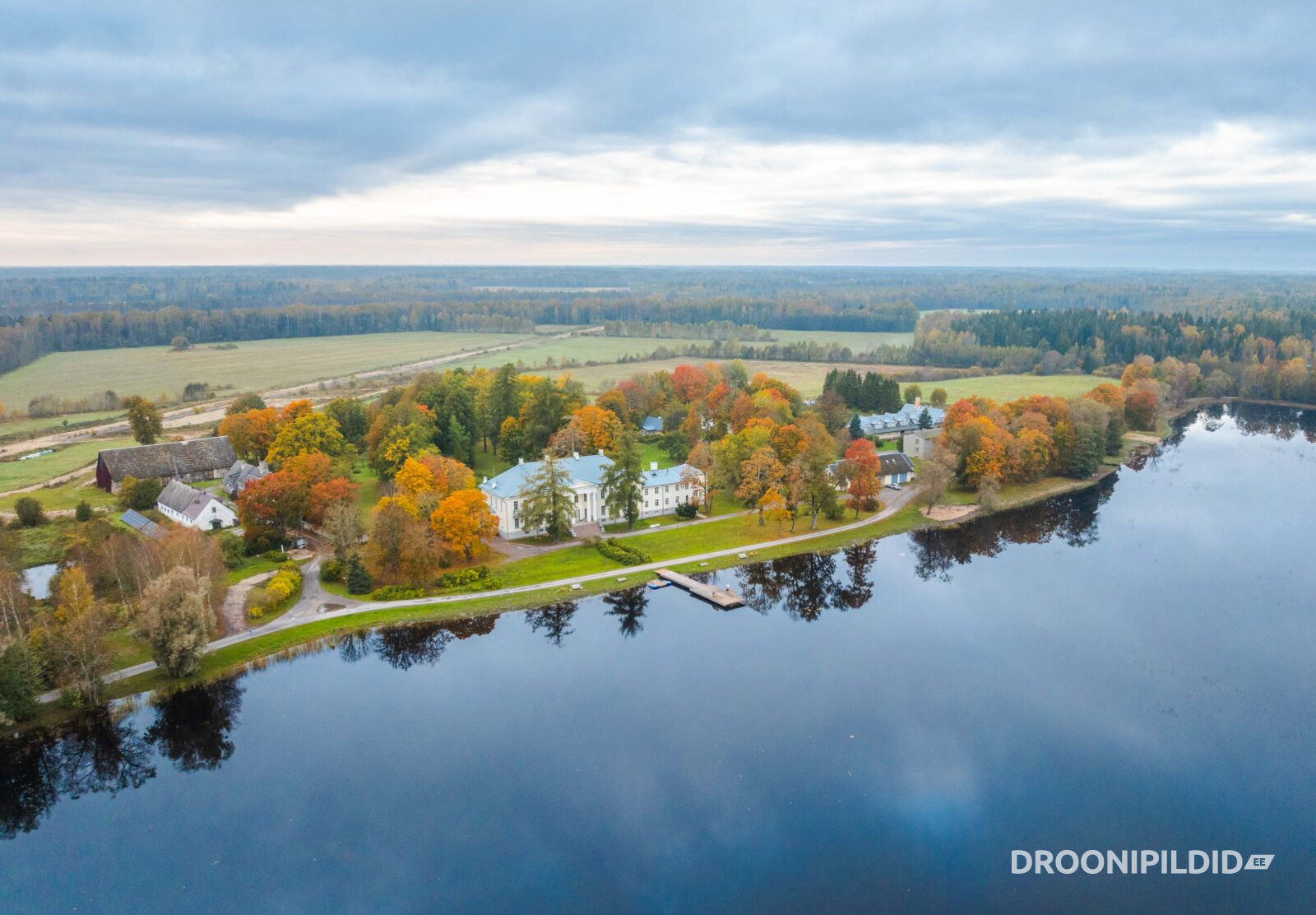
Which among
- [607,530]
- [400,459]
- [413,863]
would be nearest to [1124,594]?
[607,530]

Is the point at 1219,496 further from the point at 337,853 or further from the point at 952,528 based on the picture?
the point at 337,853

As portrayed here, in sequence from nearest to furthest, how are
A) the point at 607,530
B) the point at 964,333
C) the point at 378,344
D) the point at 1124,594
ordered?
the point at 1124,594 < the point at 607,530 < the point at 964,333 < the point at 378,344

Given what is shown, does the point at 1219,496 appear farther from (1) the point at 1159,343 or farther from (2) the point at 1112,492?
(1) the point at 1159,343

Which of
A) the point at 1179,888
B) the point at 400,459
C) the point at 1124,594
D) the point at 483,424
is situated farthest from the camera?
the point at 483,424

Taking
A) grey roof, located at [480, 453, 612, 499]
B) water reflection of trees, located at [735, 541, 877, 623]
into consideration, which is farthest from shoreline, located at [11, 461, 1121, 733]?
grey roof, located at [480, 453, 612, 499]

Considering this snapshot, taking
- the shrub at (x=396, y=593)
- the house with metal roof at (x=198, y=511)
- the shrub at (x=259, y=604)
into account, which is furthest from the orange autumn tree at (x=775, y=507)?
the house with metal roof at (x=198, y=511)

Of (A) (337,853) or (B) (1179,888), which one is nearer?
(B) (1179,888)

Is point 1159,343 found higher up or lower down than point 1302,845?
higher up
